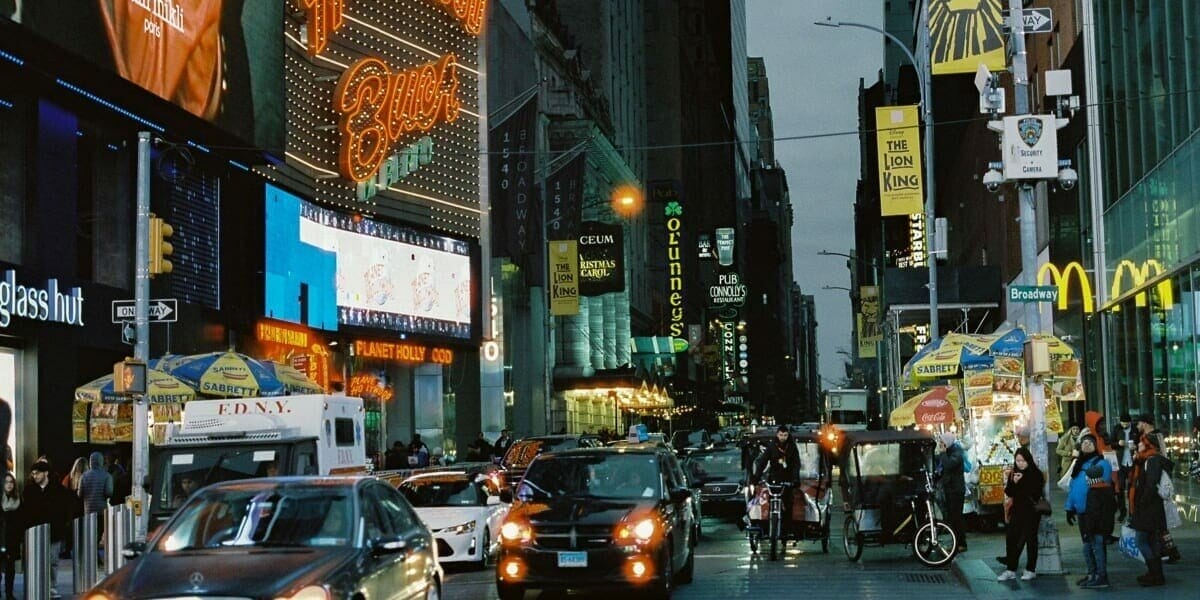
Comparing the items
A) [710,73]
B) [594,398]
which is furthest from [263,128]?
[710,73]

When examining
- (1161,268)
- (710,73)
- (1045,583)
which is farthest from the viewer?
(710,73)

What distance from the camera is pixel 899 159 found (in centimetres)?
3594

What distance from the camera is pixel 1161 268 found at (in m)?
26.9

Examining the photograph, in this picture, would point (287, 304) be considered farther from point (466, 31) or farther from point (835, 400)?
point (835, 400)

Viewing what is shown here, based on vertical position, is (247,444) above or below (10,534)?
above

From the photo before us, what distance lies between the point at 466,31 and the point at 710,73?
376ft

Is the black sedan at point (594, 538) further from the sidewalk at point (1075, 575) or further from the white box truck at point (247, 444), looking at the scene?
→ the white box truck at point (247, 444)

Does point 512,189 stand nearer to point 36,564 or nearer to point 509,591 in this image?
point 509,591

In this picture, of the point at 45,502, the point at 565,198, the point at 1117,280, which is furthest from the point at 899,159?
the point at 565,198

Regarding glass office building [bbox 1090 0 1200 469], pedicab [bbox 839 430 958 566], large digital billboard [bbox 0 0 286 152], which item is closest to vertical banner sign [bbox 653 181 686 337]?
large digital billboard [bbox 0 0 286 152]

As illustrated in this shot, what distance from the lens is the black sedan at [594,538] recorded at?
15.9 meters

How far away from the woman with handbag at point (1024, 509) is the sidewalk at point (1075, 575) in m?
0.24

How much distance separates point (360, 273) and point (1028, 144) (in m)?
26.2

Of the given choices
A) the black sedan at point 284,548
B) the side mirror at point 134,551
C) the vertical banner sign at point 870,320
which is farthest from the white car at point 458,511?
the vertical banner sign at point 870,320
